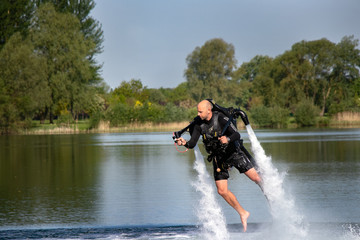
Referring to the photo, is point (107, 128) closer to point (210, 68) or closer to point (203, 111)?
point (210, 68)

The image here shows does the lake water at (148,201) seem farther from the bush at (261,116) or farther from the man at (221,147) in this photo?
the bush at (261,116)

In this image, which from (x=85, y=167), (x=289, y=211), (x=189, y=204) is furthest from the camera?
(x=85, y=167)

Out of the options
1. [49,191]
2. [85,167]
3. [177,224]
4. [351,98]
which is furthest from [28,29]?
[177,224]

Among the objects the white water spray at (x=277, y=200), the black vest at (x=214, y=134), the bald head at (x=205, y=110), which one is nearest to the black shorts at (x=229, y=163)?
the black vest at (x=214, y=134)

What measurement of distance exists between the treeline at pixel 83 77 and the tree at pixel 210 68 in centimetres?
142

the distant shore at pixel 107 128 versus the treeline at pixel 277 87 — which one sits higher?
the treeline at pixel 277 87

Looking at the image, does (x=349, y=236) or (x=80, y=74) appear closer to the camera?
(x=349, y=236)

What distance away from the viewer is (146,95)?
129 meters

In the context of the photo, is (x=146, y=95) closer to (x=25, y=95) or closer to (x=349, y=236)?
(x=25, y=95)

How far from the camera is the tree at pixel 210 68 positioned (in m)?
111

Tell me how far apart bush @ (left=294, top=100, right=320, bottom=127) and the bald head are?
72607mm

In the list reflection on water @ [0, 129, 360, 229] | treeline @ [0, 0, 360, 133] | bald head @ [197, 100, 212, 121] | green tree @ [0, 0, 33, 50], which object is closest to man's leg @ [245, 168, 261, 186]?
bald head @ [197, 100, 212, 121]

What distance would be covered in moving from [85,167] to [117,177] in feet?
13.7

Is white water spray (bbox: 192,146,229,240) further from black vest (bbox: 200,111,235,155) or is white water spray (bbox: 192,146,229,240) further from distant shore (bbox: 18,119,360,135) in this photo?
distant shore (bbox: 18,119,360,135)
